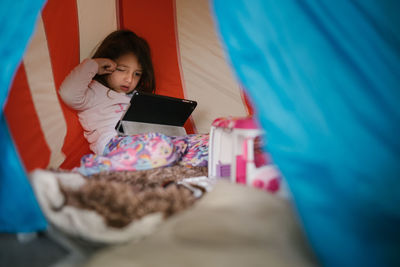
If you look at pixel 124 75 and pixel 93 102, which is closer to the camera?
pixel 93 102

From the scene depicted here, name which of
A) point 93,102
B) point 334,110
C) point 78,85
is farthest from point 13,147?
point 334,110

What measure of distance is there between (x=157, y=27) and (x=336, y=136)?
1526 millimetres

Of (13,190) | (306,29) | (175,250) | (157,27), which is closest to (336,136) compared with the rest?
(306,29)

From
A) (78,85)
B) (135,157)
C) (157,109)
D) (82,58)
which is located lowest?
(135,157)

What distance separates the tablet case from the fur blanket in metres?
0.50

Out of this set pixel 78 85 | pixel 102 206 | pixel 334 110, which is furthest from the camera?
pixel 78 85

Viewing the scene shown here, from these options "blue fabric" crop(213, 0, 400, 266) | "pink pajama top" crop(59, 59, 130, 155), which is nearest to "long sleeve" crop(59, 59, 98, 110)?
"pink pajama top" crop(59, 59, 130, 155)

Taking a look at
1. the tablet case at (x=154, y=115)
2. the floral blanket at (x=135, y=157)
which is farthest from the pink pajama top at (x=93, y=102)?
the floral blanket at (x=135, y=157)

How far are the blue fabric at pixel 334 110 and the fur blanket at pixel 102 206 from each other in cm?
33

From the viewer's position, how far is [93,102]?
1548 mm

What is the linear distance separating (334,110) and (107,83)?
1348 mm

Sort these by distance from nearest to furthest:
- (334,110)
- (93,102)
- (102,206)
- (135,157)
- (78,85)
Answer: (334,110) < (102,206) < (135,157) < (78,85) < (93,102)

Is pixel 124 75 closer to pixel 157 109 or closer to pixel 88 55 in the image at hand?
pixel 88 55

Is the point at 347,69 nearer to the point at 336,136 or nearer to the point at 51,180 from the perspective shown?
the point at 336,136
